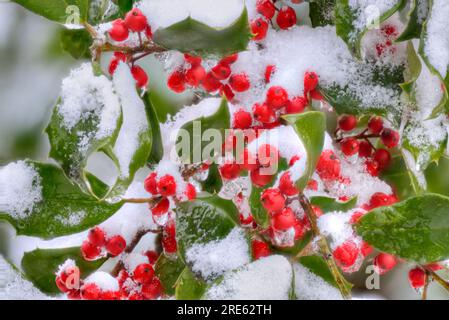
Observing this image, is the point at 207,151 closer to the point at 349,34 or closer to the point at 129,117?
the point at 129,117

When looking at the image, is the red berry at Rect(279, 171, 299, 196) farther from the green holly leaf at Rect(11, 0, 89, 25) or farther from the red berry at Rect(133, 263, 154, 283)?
the green holly leaf at Rect(11, 0, 89, 25)

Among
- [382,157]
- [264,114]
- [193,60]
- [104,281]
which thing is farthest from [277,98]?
[104,281]

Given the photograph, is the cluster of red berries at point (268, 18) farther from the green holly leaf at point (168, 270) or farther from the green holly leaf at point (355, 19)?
the green holly leaf at point (168, 270)

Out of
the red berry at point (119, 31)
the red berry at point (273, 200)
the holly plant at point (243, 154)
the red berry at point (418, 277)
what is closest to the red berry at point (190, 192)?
the holly plant at point (243, 154)

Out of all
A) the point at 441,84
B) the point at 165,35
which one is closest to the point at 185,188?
the point at 165,35

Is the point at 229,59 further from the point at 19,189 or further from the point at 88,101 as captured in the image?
the point at 19,189

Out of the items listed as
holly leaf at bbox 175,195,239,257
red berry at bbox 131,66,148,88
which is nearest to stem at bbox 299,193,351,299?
holly leaf at bbox 175,195,239,257
